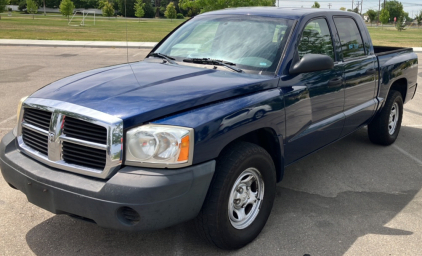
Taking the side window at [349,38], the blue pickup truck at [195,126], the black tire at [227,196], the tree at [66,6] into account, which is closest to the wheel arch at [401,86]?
the side window at [349,38]

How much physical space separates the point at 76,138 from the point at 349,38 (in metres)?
3.34

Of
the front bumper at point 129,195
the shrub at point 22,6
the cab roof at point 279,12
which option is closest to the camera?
the front bumper at point 129,195

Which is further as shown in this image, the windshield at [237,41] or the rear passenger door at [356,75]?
the rear passenger door at [356,75]

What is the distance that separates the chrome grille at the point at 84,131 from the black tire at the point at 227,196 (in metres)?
0.79

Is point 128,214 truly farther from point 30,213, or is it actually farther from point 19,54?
point 19,54

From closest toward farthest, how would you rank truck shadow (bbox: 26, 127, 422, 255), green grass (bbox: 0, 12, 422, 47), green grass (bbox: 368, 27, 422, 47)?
1. truck shadow (bbox: 26, 127, 422, 255)
2. green grass (bbox: 0, 12, 422, 47)
3. green grass (bbox: 368, 27, 422, 47)

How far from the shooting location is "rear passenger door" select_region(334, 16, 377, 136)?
4.74 metres

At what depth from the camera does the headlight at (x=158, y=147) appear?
280 cm

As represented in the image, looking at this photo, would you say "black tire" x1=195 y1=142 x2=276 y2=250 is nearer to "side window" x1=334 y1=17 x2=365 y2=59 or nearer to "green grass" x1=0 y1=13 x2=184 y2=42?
"side window" x1=334 y1=17 x2=365 y2=59

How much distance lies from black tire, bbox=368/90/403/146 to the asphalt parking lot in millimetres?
150

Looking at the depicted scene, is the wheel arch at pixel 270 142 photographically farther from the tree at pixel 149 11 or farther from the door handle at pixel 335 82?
the tree at pixel 149 11

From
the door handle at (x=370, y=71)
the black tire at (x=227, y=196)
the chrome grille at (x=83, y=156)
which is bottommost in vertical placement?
the black tire at (x=227, y=196)

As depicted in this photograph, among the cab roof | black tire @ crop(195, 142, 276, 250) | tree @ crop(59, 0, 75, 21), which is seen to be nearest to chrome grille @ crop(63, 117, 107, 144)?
black tire @ crop(195, 142, 276, 250)

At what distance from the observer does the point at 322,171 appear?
5.17 m
